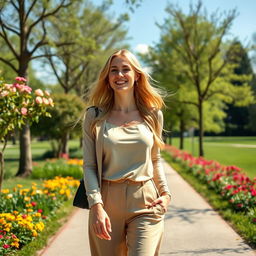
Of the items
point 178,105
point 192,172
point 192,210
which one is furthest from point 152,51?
point 192,210

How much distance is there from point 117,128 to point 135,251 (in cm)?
79

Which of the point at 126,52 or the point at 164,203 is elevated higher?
the point at 126,52

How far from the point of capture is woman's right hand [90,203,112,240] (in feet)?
7.58

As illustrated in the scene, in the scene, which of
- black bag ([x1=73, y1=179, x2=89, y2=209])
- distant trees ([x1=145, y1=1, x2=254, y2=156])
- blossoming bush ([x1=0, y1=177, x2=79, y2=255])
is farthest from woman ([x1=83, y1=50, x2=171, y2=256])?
distant trees ([x1=145, y1=1, x2=254, y2=156])

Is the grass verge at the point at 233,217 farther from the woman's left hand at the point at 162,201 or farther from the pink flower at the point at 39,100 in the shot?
the pink flower at the point at 39,100

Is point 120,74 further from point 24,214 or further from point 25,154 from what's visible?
point 25,154

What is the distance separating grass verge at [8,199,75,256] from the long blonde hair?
292 cm

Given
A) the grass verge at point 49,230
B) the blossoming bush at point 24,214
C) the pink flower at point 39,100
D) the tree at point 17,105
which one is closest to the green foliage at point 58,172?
the blossoming bush at point 24,214

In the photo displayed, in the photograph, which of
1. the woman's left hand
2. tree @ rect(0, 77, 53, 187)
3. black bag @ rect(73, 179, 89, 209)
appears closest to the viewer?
the woman's left hand

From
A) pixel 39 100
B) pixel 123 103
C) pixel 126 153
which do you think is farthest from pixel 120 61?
pixel 39 100

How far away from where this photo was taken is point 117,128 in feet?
8.58

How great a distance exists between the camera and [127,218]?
246 cm

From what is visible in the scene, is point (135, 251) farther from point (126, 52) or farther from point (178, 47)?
point (178, 47)

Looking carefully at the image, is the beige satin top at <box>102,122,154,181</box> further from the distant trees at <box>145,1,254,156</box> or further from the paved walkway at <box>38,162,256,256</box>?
the distant trees at <box>145,1,254,156</box>
